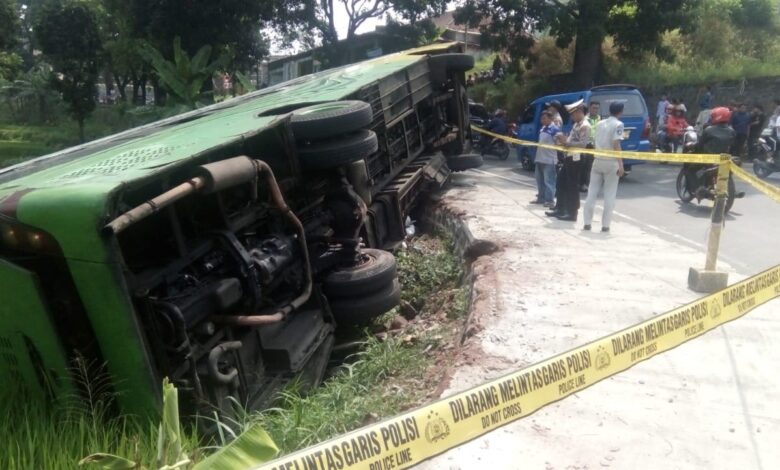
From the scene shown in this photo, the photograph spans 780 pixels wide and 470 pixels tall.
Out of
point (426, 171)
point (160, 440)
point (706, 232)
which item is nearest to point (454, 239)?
point (426, 171)

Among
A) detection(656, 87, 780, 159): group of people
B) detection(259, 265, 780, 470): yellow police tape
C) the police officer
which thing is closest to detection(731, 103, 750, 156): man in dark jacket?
detection(656, 87, 780, 159): group of people

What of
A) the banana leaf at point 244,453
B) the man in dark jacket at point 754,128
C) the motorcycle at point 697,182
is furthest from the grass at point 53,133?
the banana leaf at point 244,453

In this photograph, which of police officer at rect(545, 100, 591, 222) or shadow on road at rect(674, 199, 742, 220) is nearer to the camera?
police officer at rect(545, 100, 591, 222)

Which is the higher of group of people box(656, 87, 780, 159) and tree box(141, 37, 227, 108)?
tree box(141, 37, 227, 108)

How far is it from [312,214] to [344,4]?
87.8 feet

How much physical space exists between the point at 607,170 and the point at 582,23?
13.3 meters

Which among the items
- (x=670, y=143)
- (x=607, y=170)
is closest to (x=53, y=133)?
(x=670, y=143)

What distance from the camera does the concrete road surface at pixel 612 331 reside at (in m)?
3.05

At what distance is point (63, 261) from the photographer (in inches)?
123

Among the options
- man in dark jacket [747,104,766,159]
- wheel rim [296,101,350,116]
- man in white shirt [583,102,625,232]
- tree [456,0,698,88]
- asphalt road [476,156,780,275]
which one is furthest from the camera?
tree [456,0,698,88]

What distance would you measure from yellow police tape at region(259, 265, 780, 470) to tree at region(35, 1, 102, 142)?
99.0 feet

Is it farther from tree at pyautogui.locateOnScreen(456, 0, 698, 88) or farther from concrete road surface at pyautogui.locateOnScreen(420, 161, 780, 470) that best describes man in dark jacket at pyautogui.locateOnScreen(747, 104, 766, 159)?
concrete road surface at pyautogui.locateOnScreen(420, 161, 780, 470)

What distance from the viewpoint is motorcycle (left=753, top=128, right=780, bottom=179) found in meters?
12.2

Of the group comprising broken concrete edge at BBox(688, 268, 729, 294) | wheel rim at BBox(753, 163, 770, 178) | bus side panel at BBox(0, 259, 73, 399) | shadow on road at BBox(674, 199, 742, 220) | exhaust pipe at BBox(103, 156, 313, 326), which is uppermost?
exhaust pipe at BBox(103, 156, 313, 326)
